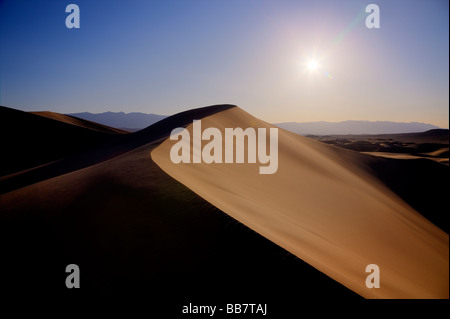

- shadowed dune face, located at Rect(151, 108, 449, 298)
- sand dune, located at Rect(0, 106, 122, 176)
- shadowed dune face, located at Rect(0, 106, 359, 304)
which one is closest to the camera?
shadowed dune face, located at Rect(0, 106, 359, 304)

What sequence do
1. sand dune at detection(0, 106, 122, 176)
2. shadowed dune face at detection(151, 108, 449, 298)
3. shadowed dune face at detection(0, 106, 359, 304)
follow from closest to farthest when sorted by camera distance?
1. shadowed dune face at detection(0, 106, 359, 304)
2. shadowed dune face at detection(151, 108, 449, 298)
3. sand dune at detection(0, 106, 122, 176)

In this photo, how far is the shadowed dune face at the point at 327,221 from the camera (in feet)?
10.1

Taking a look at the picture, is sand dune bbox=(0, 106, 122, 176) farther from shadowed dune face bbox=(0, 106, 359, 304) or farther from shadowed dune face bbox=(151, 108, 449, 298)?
shadowed dune face bbox=(0, 106, 359, 304)

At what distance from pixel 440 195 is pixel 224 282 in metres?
15.6

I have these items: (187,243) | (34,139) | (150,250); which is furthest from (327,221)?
(34,139)

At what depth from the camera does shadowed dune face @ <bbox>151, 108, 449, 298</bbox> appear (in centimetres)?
307

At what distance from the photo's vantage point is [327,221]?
193 inches

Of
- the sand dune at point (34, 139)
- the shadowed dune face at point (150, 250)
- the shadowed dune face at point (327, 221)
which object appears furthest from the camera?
the sand dune at point (34, 139)

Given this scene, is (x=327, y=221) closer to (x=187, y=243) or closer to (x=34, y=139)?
(x=187, y=243)

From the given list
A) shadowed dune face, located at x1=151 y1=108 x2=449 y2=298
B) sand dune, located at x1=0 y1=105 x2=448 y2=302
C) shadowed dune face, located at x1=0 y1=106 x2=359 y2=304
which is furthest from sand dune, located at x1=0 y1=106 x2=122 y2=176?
shadowed dune face, located at x1=0 y1=106 x2=359 y2=304

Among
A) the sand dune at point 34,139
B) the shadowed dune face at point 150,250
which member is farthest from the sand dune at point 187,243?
the sand dune at point 34,139

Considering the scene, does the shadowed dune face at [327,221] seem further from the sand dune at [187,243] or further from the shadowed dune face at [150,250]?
the shadowed dune face at [150,250]
